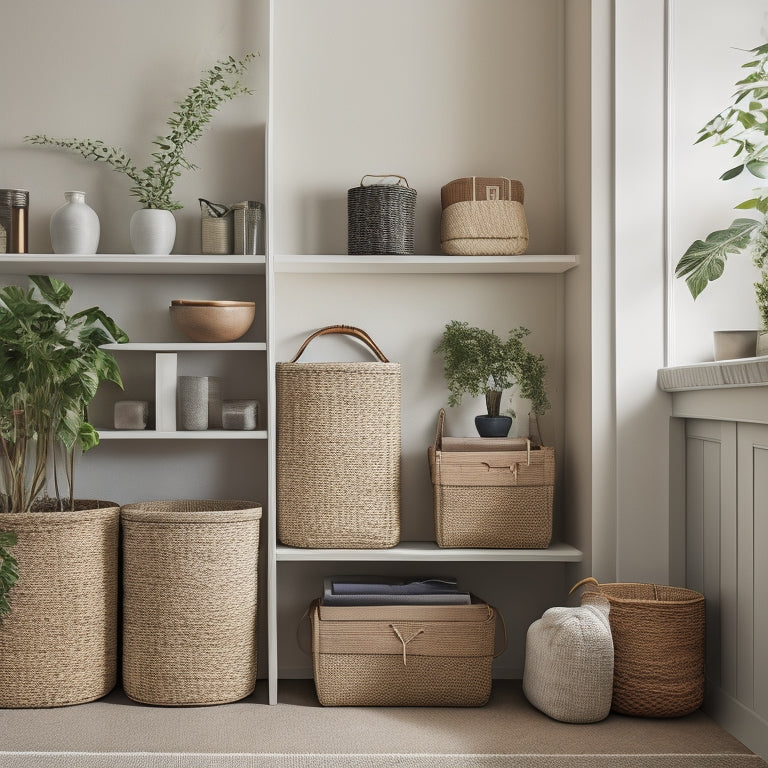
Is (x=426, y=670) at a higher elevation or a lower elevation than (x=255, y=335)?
lower

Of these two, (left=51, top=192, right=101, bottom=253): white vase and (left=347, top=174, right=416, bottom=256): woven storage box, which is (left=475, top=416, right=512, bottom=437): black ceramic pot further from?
(left=51, top=192, right=101, bottom=253): white vase

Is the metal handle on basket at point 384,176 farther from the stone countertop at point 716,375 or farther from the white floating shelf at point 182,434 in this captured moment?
the stone countertop at point 716,375

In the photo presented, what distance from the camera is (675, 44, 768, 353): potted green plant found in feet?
7.55

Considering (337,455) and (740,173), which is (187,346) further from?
(740,173)

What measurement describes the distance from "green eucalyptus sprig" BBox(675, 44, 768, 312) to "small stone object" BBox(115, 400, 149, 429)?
1664mm

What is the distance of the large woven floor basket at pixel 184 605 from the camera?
98.9 inches

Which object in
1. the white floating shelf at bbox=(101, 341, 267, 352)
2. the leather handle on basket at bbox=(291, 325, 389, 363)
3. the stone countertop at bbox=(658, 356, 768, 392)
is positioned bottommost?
the stone countertop at bbox=(658, 356, 768, 392)

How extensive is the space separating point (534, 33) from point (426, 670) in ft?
6.81

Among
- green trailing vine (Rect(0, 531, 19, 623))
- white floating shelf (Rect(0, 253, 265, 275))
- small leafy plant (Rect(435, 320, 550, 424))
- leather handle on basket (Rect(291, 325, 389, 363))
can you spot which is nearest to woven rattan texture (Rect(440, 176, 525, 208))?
small leafy plant (Rect(435, 320, 550, 424))

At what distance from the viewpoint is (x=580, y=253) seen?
273cm

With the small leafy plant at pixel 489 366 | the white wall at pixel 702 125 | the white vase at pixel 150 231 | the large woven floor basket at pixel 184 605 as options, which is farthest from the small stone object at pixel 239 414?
the white wall at pixel 702 125

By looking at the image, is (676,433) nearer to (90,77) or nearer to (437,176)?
(437,176)

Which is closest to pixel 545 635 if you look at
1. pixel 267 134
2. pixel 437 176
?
pixel 437 176

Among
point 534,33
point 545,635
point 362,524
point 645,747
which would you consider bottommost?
point 645,747
